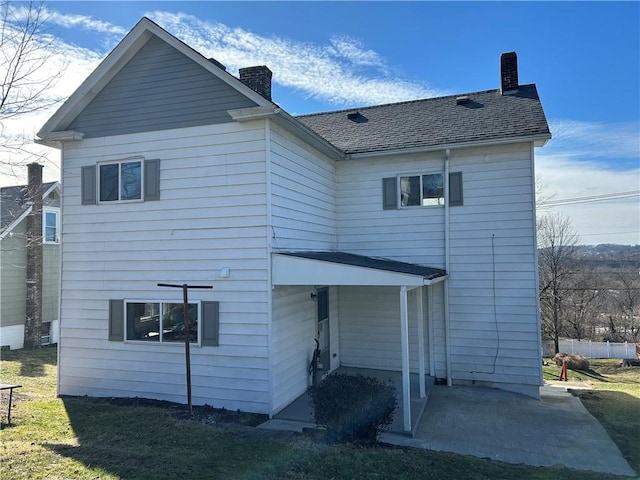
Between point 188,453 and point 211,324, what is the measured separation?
2.88 meters

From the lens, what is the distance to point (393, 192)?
1126cm

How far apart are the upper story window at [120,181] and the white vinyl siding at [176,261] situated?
198 mm

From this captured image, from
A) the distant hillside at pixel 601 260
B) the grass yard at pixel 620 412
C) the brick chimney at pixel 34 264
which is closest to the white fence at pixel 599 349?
the distant hillside at pixel 601 260

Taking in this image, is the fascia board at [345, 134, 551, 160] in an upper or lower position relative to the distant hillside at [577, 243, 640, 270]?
upper

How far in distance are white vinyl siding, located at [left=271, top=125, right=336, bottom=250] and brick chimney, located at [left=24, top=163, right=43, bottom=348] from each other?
14064mm

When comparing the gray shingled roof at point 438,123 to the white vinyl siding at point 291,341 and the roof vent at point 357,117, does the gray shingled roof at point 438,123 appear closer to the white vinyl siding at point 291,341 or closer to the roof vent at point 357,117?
the roof vent at point 357,117

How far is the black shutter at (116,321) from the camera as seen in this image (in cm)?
889

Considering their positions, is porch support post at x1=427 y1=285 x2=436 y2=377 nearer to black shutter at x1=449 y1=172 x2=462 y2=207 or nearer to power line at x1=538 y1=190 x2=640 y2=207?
black shutter at x1=449 y1=172 x2=462 y2=207

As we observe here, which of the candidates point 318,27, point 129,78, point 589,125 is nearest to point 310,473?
point 129,78

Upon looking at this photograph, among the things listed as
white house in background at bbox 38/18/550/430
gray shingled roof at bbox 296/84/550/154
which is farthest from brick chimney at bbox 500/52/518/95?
white house in background at bbox 38/18/550/430

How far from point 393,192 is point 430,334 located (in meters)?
3.91

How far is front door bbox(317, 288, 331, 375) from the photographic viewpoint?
10523 millimetres

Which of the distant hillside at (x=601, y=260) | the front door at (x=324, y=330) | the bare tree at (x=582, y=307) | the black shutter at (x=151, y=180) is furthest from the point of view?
the distant hillside at (x=601, y=260)

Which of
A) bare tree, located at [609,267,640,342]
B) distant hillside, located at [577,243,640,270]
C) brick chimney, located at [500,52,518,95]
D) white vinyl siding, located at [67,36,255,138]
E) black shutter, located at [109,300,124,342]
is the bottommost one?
bare tree, located at [609,267,640,342]
